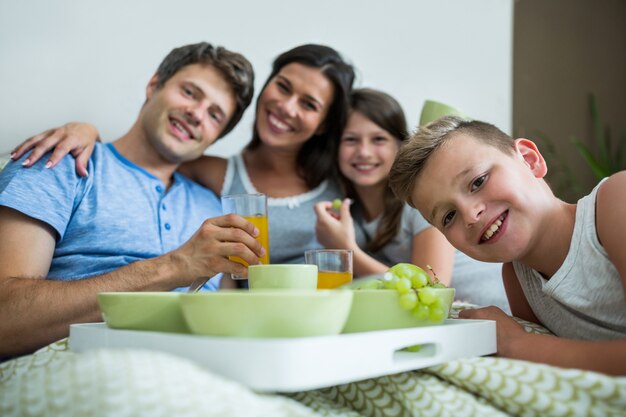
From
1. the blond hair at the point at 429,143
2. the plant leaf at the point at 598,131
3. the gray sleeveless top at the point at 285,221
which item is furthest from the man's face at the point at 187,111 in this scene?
the plant leaf at the point at 598,131

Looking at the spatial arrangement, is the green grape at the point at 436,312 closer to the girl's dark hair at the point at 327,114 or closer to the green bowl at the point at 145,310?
the green bowl at the point at 145,310

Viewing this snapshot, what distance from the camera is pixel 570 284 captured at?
3.87ft

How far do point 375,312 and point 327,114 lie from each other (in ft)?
4.54

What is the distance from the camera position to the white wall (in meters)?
1.98

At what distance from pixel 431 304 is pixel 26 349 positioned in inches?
38.2

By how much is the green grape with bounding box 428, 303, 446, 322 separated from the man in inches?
20.4

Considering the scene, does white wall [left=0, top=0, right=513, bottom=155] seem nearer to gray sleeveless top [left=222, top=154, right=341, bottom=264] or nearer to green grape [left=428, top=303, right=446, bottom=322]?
gray sleeveless top [left=222, top=154, right=341, bottom=264]

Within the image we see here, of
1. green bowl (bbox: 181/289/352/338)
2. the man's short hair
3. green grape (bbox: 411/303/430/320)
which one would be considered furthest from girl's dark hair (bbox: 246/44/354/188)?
green bowl (bbox: 181/289/352/338)

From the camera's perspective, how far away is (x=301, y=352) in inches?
28.0

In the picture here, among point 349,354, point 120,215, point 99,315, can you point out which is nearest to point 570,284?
point 349,354

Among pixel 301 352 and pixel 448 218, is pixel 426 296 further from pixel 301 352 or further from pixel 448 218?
pixel 448 218

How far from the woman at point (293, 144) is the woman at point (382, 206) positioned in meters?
0.08

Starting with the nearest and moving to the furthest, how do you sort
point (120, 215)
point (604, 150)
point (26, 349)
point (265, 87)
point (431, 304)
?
point (431, 304) < point (26, 349) < point (120, 215) < point (265, 87) < point (604, 150)

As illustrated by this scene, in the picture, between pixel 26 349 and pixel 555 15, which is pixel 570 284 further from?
pixel 555 15
